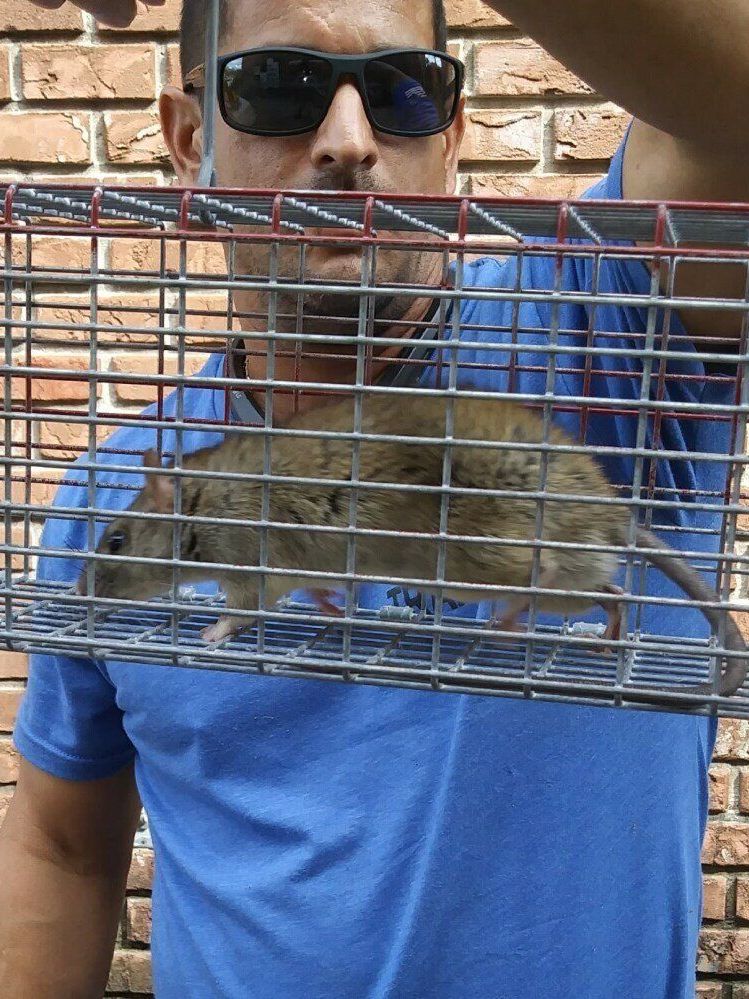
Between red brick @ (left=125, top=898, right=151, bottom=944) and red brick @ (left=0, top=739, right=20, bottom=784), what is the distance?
0.46 metres

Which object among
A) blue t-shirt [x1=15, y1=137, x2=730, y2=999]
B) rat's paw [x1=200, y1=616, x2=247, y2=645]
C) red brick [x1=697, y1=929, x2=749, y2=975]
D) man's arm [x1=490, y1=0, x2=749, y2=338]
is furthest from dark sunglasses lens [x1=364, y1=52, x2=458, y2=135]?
red brick [x1=697, y1=929, x2=749, y2=975]

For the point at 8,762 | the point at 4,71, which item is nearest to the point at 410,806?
the point at 8,762

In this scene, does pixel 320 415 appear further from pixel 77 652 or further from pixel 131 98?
pixel 131 98

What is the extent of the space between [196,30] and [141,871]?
2028mm

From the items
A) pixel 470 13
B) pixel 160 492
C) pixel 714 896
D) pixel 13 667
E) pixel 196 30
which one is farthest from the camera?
pixel 13 667

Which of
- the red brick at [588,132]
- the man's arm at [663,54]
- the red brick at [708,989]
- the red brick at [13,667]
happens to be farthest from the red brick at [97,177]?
the red brick at [708,989]

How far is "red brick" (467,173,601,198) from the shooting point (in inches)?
90.9

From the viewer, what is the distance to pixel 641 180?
4.38 feet

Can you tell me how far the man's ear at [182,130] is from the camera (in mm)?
1876

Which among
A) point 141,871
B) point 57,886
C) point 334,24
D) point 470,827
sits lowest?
point 141,871

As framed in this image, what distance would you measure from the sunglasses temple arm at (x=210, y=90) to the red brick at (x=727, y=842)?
2046 millimetres

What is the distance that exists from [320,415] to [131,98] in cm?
169

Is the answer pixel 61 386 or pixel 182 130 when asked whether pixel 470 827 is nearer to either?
pixel 182 130

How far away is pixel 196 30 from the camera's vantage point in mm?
1767
